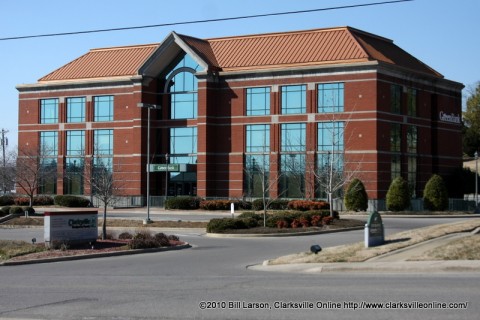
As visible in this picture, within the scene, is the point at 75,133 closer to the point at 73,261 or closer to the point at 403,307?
the point at 73,261

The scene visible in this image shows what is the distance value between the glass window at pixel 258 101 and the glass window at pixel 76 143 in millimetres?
18223

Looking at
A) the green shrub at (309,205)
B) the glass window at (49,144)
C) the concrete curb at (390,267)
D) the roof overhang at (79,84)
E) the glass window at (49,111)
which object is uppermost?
the roof overhang at (79,84)

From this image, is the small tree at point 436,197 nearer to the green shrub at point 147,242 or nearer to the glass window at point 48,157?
the green shrub at point 147,242

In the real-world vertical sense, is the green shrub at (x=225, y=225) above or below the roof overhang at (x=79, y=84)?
below

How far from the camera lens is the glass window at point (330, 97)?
199ft

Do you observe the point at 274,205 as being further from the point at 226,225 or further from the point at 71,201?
the point at 226,225

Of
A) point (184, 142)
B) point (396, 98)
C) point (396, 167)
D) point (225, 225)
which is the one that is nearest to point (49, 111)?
point (184, 142)

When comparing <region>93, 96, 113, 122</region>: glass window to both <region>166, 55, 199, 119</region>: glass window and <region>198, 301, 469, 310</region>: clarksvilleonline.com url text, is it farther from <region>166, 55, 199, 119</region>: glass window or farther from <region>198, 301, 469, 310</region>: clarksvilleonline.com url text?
<region>198, 301, 469, 310</region>: clarksvilleonline.com url text

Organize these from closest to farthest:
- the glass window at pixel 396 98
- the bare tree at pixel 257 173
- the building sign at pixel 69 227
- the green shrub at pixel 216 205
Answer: the building sign at pixel 69 227 → the green shrub at pixel 216 205 → the glass window at pixel 396 98 → the bare tree at pixel 257 173

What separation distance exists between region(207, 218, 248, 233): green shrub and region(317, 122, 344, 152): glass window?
82.7ft

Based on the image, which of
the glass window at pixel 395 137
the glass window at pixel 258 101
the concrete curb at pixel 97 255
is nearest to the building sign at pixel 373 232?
the concrete curb at pixel 97 255

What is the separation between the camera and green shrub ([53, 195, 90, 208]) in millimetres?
67188

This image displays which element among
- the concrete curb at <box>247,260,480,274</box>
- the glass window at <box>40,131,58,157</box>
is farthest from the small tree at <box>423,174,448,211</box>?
the concrete curb at <box>247,260,480,274</box>

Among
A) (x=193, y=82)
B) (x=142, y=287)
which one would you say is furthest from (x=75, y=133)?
(x=142, y=287)
